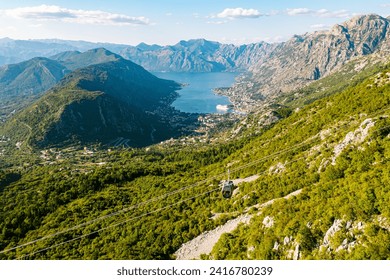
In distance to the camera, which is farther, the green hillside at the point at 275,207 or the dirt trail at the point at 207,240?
the dirt trail at the point at 207,240

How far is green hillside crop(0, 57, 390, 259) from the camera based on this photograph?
26.7 meters

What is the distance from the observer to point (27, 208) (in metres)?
93.2

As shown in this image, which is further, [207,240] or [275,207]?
[207,240]

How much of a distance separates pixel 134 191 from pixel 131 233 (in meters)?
35.0

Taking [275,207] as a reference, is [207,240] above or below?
below

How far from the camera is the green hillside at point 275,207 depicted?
2669 cm

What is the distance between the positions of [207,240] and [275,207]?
38.7 ft

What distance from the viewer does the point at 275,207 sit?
3738cm

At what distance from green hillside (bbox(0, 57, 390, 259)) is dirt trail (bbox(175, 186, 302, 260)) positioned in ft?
3.57

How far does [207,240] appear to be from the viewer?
143 ft

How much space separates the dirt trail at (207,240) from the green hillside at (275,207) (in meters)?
1.09

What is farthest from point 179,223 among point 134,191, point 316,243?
point 134,191

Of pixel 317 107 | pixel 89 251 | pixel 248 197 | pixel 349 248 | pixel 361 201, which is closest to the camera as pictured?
pixel 349 248
